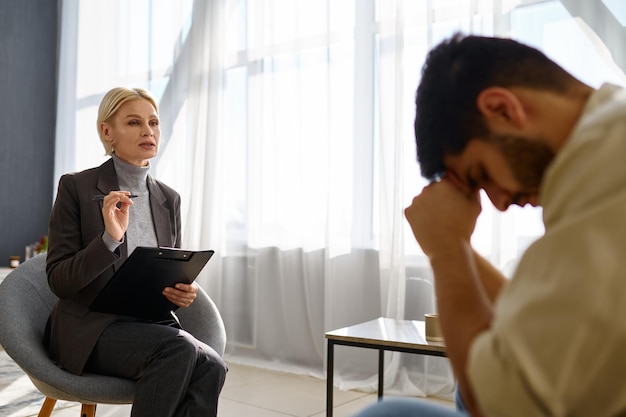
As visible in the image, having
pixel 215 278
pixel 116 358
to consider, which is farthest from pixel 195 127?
pixel 116 358

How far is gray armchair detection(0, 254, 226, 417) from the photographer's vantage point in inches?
62.1

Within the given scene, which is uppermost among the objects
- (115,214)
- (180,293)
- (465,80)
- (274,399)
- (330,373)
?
(465,80)

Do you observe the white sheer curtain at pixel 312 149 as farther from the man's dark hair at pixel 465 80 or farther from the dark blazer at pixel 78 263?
the man's dark hair at pixel 465 80

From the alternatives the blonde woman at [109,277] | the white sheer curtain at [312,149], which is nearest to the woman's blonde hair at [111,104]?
the blonde woman at [109,277]

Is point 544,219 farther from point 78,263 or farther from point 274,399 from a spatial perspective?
point 274,399

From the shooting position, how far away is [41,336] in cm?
183

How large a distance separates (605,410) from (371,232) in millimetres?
2745

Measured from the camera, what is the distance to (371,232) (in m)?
3.24

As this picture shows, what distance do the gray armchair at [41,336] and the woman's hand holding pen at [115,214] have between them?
1.15 feet

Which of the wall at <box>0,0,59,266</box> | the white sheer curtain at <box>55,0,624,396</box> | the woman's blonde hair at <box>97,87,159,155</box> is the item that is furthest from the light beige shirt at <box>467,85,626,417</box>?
the wall at <box>0,0,59,266</box>

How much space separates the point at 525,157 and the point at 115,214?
4.54 ft

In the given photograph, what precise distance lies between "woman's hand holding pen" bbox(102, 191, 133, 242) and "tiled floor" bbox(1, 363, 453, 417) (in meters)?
1.15

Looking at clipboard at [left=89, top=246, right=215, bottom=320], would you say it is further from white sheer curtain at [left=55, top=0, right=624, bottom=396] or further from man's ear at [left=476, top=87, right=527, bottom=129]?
white sheer curtain at [left=55, top=0, right=624, bottom=396]

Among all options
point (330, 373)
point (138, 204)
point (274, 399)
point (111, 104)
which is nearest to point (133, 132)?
point (111, 104)
